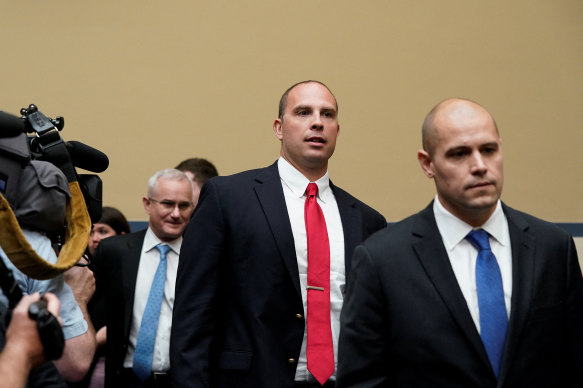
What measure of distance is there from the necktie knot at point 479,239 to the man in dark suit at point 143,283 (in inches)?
53.0

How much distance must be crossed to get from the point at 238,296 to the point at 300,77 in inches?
86.8

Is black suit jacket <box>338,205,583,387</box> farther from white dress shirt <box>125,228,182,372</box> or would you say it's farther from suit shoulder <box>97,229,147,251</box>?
suit shoulder <box>97,229,147,251</box>

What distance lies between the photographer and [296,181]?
217 centimetres

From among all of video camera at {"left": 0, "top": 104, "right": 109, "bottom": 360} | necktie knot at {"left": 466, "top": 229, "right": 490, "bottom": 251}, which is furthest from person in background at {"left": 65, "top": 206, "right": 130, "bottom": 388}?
necktie knot at {"left": 466, "top": 229, "right": 490, "bottom": 251}

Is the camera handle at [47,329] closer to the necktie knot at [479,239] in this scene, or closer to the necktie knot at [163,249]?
the necktie knot at [479,239]

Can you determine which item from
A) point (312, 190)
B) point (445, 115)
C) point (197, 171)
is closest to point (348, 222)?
point (312, 190)

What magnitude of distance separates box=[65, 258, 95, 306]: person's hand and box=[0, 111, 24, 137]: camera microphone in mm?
750

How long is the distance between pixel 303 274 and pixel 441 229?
1.66 ft

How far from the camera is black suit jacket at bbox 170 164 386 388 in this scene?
1943 millimetres

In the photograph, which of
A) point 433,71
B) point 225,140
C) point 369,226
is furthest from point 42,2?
point 369,226

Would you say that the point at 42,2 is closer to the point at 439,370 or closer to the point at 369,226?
the point at 369,226

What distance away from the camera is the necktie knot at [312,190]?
215 cm

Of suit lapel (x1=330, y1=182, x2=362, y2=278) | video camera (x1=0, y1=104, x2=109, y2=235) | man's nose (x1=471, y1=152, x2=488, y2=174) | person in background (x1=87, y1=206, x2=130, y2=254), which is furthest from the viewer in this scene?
person in background (x1=87, y1=206, x2=130, y2=254)

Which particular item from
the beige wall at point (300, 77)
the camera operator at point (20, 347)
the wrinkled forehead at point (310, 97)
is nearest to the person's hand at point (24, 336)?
the camera operator at point (20, 347)
